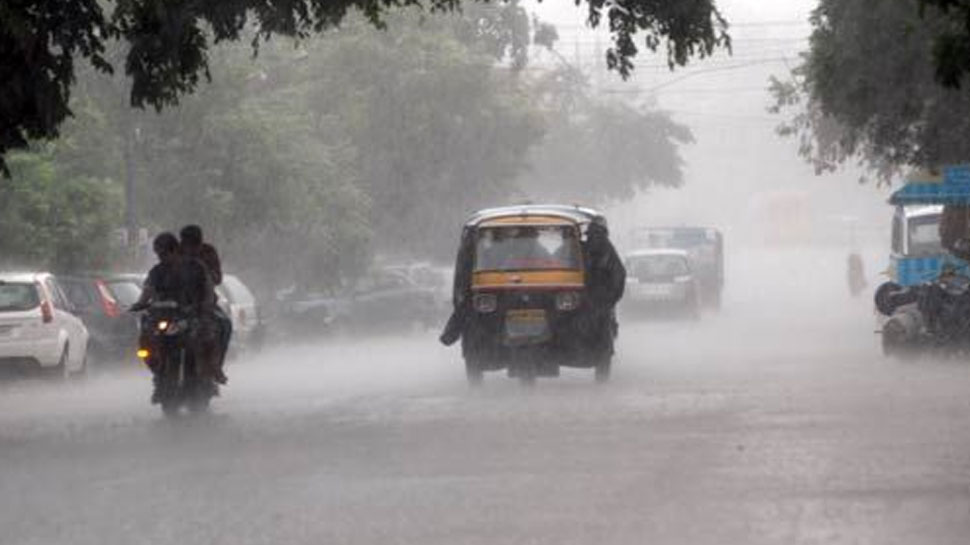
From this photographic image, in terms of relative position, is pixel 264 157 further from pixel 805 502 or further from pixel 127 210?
pixel 805 502

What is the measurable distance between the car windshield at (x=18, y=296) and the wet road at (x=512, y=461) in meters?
1.09

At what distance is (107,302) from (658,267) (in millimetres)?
23863

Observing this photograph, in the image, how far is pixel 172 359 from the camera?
895 inches

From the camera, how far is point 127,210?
43406mm

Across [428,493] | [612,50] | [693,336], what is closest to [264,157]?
[693,336]

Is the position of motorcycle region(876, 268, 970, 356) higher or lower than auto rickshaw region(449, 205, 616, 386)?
lower

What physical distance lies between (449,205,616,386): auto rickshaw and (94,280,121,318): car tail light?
775 centimetres

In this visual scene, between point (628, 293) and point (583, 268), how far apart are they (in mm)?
27980

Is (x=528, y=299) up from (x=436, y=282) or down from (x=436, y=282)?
up

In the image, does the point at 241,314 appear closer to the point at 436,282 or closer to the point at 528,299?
the point at 528,299

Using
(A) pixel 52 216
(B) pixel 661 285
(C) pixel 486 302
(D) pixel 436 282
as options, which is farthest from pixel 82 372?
(B) pixel 661 285

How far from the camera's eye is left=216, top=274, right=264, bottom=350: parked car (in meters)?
37.8

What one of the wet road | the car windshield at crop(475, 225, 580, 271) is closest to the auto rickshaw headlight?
the car windshield at crop(475, 225, 580, 271)

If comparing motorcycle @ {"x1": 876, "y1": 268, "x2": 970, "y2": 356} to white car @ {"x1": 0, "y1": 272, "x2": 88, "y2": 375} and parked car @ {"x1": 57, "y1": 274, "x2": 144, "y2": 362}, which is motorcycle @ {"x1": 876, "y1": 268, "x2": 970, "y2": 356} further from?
white car @ {"x1": 0, "y1": 272, "x2": 88, "y2": 375}
